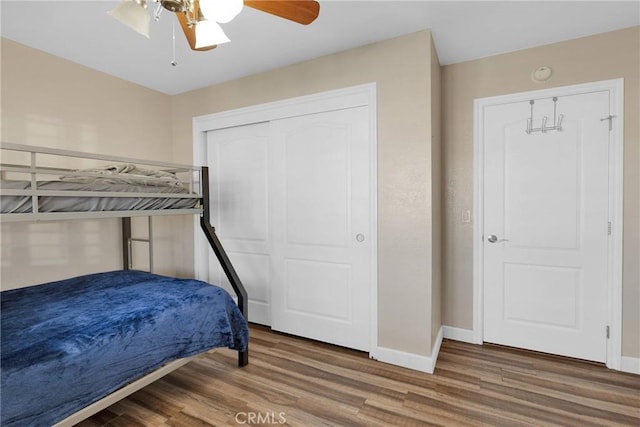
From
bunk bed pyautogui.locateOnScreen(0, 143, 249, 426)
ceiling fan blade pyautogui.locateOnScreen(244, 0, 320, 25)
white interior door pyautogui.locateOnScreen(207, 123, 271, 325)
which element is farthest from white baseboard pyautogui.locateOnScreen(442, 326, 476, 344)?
ceiling fan blade pyautogui.locateOnScreen(244, 0, 320, 25)

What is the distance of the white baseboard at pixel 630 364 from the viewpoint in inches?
82.7

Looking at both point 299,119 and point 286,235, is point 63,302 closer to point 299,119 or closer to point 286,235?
point 286,235

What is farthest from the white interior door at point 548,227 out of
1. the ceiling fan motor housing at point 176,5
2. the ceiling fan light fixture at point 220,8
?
the ceiling fan motor housing at point 176,5

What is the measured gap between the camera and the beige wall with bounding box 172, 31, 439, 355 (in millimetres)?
2148

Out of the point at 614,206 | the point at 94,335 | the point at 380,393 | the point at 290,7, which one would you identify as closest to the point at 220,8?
the point at 290,7

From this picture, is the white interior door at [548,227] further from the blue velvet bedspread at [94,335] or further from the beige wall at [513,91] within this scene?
the blue velvet bedspread at [94,335]

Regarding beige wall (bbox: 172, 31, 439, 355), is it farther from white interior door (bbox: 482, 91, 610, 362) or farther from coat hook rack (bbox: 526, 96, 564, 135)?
coat hook rack (bbox: 526, 96, 564, 135)

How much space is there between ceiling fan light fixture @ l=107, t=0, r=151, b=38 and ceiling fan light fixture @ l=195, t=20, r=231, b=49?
0.69 ft

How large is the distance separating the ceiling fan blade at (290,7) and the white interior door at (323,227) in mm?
1065

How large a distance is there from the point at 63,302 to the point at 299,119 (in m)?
2.06

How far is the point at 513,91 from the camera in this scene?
244 cm

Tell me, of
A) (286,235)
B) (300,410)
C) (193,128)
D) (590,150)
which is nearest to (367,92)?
(286,235)

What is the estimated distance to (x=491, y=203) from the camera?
2555 mm

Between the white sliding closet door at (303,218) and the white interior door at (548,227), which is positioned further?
the white sliding closet door at (303,218)
